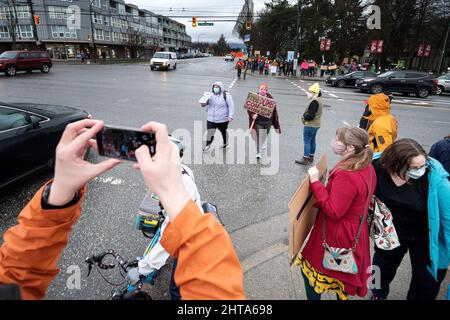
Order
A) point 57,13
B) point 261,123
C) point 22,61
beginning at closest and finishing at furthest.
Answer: point 261,123
point 22,61
point 57,13

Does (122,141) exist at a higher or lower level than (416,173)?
higher

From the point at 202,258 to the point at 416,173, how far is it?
2.10 metres

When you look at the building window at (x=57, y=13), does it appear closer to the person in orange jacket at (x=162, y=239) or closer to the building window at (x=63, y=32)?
the building window at (x=63, y=32)

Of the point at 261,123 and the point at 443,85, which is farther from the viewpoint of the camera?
the point at 443,85

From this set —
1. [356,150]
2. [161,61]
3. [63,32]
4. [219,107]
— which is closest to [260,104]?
[219,107]

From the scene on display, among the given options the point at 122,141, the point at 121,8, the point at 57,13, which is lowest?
the point at 122,141

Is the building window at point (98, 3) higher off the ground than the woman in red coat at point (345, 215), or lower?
higher

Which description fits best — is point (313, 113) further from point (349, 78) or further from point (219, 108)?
point (349, 78)

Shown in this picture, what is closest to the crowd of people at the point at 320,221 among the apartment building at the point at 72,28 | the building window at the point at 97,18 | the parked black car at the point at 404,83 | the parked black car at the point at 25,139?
the parked black car at the point at 25,139

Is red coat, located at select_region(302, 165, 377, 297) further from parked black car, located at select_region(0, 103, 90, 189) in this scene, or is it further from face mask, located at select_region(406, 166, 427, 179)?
parked black car, located at select_region(0, 103, 90, 189)

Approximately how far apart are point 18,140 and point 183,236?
15.4 ft

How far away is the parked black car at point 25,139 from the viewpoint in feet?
13.7

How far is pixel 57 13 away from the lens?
49.8m
